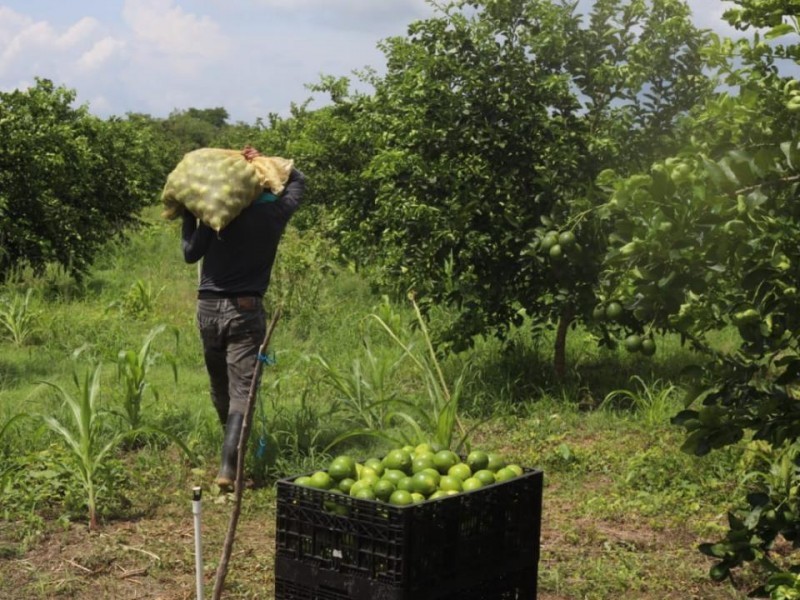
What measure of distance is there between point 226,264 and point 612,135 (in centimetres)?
290

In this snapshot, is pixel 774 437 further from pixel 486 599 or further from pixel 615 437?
pixel 615 437

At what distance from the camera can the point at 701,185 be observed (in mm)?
2850

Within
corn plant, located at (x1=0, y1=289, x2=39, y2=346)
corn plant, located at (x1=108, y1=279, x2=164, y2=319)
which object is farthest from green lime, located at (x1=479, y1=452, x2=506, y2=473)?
corn plant, located at (x1=108, y1=279, x2=164, y2=319)

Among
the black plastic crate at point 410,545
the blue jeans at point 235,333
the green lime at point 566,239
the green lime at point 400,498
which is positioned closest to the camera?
the black plastic crate at point 410,545

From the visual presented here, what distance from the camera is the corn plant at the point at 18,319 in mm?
9648

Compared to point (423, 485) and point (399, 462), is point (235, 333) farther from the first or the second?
point (423, 485)

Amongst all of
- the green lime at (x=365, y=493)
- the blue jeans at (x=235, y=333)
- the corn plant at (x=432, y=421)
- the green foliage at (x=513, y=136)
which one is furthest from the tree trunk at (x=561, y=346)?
the green lime at (x=365, y=493)

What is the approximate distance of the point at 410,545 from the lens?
318 cm

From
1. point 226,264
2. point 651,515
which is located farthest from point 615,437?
point 226,264

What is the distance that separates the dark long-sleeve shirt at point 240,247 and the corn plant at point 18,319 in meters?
4.37

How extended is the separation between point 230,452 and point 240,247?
110 centimetres

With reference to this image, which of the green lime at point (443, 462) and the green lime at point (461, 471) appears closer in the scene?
the green lime at point (461, 471)

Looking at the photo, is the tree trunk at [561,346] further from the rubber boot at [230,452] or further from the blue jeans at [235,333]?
the rubber boot at [230,452]

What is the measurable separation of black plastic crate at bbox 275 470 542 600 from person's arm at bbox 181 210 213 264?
8.57 feet
